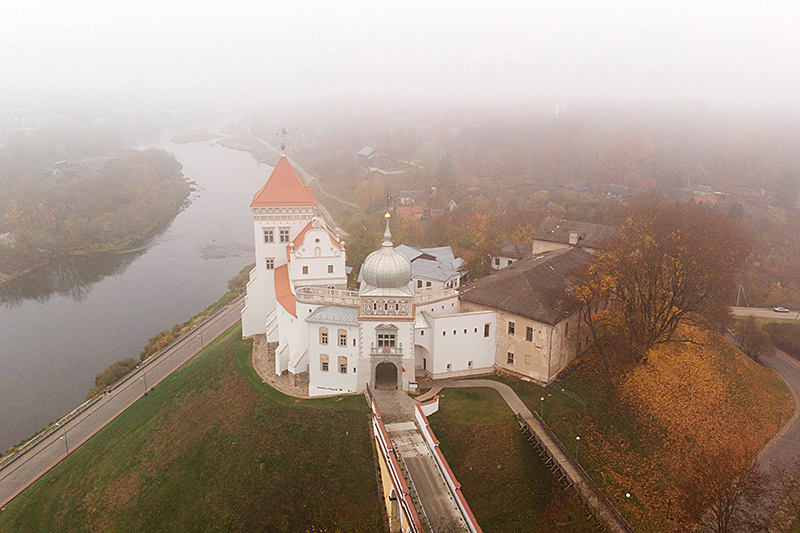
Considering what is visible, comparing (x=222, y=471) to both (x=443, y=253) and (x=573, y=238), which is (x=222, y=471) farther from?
(x=573, y=238)

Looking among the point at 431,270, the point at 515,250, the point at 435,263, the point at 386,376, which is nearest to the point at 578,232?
the point at 515,250

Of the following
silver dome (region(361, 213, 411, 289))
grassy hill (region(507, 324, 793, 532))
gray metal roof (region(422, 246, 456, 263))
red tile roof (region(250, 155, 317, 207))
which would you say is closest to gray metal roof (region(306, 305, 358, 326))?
silver dome (region(361, 213, 411, 289))

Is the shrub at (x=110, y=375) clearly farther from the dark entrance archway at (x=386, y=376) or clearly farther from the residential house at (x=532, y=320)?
the residential house at (x=532, y=320)

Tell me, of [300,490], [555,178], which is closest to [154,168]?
[555,178]

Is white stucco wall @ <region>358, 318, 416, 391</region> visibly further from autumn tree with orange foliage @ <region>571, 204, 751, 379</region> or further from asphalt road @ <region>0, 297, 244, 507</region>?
asphalt road @ <region>0, 297, 244, 507</region>

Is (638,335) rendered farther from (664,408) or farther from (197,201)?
(197,201)

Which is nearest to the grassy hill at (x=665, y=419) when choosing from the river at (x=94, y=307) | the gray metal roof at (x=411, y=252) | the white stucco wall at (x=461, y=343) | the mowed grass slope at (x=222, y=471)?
the white stucco wall at (x=461, y=343)
